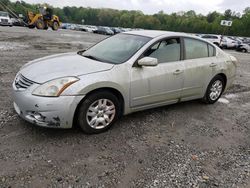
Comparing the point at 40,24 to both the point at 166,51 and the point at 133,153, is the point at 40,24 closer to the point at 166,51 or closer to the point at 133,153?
the point at 166,51

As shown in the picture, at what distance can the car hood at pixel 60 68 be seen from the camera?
347 cm

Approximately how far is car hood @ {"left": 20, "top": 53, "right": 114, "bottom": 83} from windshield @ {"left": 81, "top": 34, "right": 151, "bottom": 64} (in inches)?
9.4

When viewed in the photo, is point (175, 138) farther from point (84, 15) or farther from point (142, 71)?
point (84, 15)

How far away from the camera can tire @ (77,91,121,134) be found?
11.5 feet

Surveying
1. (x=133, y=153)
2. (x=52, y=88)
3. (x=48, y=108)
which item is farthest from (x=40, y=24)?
(x=133, y=153)

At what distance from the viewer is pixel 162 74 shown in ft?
13.9

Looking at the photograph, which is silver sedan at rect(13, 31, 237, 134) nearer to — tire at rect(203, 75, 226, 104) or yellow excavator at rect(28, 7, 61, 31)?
tire at rect(203, 75, 226, 104)

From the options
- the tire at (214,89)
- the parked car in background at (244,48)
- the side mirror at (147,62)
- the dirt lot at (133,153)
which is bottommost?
the parked car in background at (244,48)

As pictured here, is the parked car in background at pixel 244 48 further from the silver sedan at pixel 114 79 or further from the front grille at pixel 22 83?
the front grille at pixel 22 83

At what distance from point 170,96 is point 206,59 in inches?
49.0

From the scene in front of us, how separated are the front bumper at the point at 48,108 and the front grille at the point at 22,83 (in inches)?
2.9

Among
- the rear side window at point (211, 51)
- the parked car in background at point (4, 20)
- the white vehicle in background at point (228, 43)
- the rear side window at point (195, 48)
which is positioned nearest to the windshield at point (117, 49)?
the rear side window at point (195, 48)

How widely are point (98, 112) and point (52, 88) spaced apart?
756mm

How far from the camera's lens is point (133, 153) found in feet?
11.0
